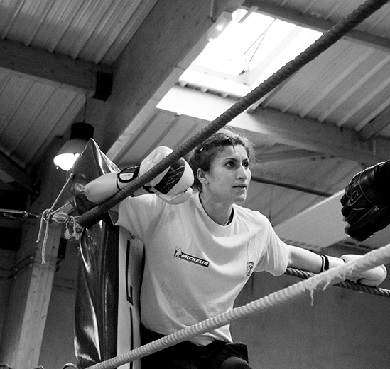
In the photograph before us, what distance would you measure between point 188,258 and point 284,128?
3734mm

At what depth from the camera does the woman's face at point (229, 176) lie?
2.53 meters

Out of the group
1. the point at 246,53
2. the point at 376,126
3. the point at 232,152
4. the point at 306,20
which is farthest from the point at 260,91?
the point at 376,126

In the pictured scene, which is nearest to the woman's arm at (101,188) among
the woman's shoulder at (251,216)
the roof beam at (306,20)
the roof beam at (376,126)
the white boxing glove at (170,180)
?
the white boxing glove at (170,180)

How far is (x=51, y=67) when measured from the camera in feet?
19.1

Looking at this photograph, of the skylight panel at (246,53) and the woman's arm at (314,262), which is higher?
the skylight panel at (246,53)

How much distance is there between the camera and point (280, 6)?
468 centimetres

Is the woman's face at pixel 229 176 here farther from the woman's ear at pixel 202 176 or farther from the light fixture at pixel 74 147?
the light fixture at pixel 74 147

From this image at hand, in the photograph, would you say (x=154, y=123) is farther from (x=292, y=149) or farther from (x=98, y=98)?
(x=292, y=149)

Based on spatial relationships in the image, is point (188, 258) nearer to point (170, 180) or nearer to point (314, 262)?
point (170, 180)

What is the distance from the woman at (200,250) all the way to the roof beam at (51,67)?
339cm

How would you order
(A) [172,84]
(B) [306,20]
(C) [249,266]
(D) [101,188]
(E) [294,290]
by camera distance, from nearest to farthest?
(E) [294,290], (D) [101,188], (C) [249,266], (B) [306,20], (A) [172,84]

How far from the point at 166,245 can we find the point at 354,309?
6915 mm

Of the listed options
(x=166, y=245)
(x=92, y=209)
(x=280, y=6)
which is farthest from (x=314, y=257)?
(x=280, y=6)

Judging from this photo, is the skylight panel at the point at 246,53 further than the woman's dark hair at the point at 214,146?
Yes
